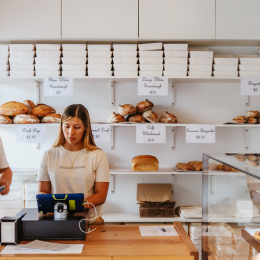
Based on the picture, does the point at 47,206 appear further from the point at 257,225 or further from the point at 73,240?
the point at 257,225

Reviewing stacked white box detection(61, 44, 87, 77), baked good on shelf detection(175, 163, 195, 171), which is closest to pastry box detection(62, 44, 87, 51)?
stacked white box detection(61, 44, 87, 77)

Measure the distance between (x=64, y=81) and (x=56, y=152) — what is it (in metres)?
0.65

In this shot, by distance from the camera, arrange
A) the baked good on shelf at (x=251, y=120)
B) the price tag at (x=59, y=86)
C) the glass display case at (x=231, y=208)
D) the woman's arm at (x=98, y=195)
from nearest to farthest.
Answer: the glass display case at (x=231, y=208) < the woman's arm at (x=98, y=195) < the price tag at (x=59, y=86) < the baked good on shelf at (x=251, y=120)

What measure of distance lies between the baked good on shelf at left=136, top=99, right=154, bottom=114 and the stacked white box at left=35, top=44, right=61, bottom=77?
68 cm

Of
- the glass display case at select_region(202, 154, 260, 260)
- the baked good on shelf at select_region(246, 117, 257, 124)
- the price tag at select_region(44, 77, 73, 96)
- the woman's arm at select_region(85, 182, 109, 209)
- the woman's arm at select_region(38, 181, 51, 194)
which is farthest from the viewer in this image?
the baked good on shelf at select_region(246, 117, 257, 124)

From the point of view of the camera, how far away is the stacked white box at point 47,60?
2.06 metres

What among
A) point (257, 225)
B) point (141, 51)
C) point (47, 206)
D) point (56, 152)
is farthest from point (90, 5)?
point (257, 225)

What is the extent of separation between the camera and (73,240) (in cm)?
115

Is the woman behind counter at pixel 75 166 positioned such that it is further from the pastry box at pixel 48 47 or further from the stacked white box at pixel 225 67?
the stacked white box at pixel 225 67

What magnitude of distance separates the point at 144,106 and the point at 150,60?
359 millimetres

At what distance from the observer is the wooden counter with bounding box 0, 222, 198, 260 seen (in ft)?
3.37

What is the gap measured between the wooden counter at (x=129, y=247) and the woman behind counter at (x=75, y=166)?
308 mm

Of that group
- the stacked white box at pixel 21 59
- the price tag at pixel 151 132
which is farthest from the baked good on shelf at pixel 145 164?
the stacked white box at pixel 21 59

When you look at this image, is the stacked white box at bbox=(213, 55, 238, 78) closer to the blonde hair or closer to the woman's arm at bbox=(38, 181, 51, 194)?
the blonde hair
